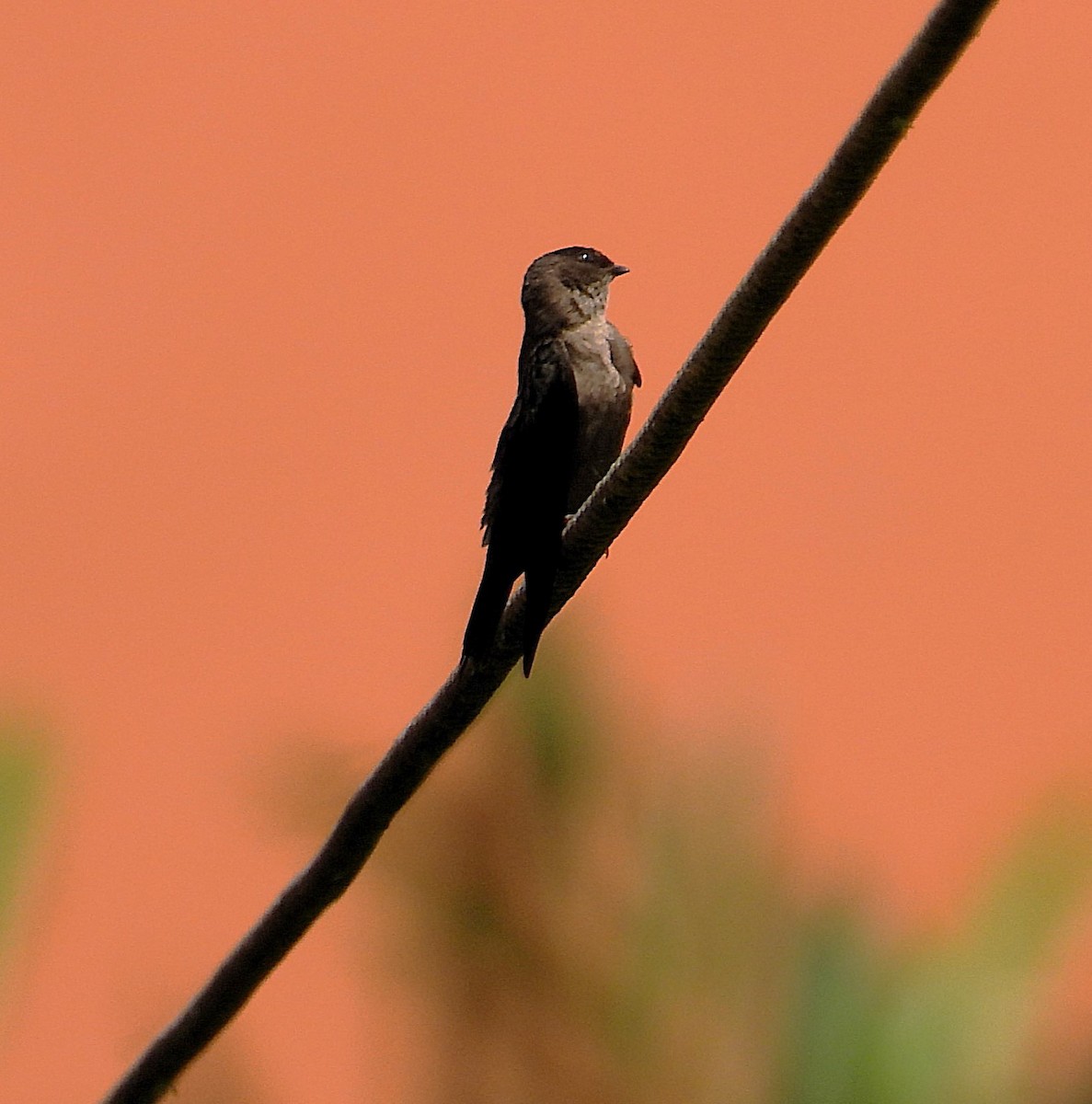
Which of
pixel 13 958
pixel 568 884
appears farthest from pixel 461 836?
pixel 13 958

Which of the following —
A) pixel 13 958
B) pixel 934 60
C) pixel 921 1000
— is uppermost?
pixel 934 60

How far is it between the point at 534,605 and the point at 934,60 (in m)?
0.48

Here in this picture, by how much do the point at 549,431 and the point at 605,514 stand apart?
1.27ft

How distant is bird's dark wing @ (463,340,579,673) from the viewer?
1050 mm

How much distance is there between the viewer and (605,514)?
92 cm

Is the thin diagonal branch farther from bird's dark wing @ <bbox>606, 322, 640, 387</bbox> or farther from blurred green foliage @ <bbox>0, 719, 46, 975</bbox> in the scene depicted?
bird's dark wing @ <bbox>606, 322, 640, 387</bbox>

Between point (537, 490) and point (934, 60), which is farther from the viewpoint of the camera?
point (537, 490)

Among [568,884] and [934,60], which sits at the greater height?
[934,60]

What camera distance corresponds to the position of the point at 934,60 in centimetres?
66

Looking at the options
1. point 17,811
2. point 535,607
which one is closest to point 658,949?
point 535,607

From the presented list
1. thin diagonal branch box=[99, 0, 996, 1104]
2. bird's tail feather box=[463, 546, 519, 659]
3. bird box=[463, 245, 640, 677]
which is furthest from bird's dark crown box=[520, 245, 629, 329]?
thin diagonal branch box=[99, 0, 996, 1104]

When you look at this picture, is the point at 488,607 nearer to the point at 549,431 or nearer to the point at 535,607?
the point at 535,607

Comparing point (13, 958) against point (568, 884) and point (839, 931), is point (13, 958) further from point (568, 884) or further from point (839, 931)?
point (839, 931)

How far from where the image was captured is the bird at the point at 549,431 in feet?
3.56
